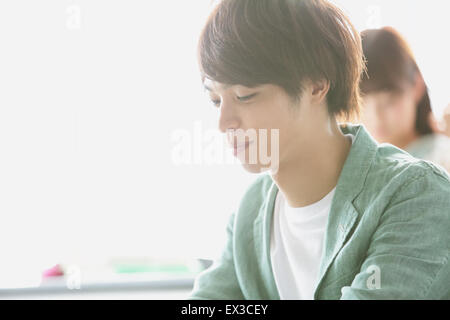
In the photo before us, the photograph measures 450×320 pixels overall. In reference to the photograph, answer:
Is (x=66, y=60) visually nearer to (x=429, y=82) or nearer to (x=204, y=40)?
(x=204, y=40)

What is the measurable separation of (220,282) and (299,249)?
181mm

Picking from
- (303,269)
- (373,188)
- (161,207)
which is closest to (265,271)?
(303,269)

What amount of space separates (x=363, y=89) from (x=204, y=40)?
447mm

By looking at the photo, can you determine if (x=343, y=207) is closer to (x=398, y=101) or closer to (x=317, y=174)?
(x=317, y=174)

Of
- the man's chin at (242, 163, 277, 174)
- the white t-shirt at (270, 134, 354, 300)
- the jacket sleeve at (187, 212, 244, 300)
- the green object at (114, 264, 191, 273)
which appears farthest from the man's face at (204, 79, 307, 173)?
the green object at (114, 264, 191, 273)

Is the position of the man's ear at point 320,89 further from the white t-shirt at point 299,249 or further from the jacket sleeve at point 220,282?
the jacket sleeve at point 220,282

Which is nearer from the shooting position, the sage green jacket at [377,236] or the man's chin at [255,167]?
the sage green jacket at [377,236]

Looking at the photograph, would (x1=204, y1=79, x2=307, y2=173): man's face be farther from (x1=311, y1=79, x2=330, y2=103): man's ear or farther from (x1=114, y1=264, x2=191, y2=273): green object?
(x1=114, y1=264, x2=191, y2=273): green object

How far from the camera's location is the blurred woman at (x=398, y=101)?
117 centimetres

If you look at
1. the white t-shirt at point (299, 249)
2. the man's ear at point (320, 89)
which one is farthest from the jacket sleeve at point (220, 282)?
the man's ear at point (320, 89)

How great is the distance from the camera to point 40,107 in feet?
3.34

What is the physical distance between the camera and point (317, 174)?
0.82m

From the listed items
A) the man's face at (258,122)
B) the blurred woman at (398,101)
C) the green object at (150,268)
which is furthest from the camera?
the blurred woman at (398,101)
